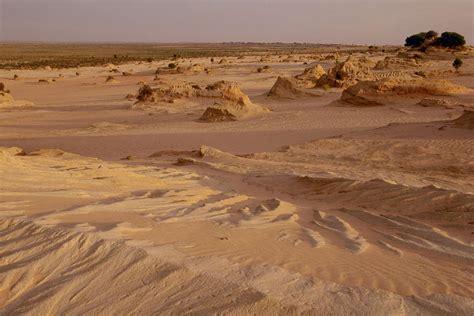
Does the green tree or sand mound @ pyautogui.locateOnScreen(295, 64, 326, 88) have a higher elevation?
the green tree

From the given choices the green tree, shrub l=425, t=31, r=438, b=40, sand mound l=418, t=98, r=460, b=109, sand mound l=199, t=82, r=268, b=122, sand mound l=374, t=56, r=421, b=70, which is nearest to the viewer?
sand mound l=199, t=82, r=268, b=122

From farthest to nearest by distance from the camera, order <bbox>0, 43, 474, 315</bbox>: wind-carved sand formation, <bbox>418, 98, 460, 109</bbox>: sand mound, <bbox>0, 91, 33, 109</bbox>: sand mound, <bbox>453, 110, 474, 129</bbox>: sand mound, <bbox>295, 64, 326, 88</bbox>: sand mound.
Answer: <bbox>295, 64, 326, 88</bbox>: sand mound → <bbox>0, 91, 33, 109</bbox>: sand mound → <bbox>418, 98, 460, 109</bbox>: sand mound → <bbox>453, 110, 474, 129</bbox>: sand mound → <bbox>0, 43, 474, 315</bbox>: wind-carved sand formation

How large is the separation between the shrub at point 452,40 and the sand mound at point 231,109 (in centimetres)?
3127

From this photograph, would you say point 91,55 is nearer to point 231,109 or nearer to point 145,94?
point 145,94

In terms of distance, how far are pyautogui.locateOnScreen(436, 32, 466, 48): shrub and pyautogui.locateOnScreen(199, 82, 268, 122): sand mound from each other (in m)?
31.3

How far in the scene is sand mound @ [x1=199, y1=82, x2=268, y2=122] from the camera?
1570 centimetres

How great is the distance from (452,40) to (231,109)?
33.4 meters

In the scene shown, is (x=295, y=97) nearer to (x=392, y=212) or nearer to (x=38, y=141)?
(x=38, y=141)

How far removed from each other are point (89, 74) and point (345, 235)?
1372 inches

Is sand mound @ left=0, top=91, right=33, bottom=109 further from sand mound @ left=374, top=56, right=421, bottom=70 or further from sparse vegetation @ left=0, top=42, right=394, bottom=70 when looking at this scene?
sparse vegetation @ left=0, top=42, right=394, bottom=70

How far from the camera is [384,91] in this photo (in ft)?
58.0

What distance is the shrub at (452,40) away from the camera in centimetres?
4181

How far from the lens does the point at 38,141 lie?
1307 centimetres

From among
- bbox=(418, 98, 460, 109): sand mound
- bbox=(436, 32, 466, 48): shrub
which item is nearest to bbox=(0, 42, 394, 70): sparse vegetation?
bbox=(436, 32, 466, 48): shrub
